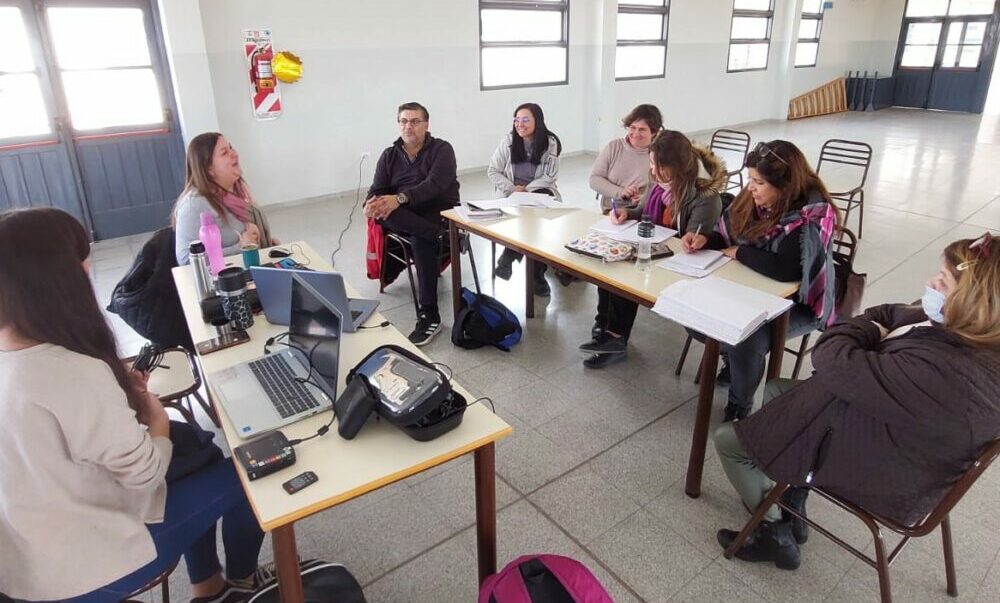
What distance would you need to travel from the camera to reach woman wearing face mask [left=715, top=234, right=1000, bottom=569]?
1292mm

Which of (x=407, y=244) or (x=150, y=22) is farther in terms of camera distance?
(x=150, y=22)

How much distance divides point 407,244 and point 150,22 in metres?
3.24

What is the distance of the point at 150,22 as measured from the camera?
16.0ft

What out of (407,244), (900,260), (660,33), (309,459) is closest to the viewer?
(309,459)

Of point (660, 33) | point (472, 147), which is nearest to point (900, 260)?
point (472, 147)

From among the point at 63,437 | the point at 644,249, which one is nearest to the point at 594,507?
the point at 644,249

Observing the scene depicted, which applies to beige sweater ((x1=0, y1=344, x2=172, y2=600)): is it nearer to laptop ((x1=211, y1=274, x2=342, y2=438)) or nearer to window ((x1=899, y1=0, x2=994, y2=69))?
laptop ((x1=211, y1=274, x2=342, y2=438))

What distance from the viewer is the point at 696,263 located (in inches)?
90.8

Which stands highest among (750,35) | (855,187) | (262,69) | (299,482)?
(750,35)

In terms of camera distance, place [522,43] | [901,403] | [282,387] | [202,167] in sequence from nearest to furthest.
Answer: [901,403] → [282,387] → [202,167] → [522,43]

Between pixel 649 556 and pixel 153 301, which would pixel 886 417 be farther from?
pixel 153 301

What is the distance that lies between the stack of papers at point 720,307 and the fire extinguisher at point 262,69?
4.61 m

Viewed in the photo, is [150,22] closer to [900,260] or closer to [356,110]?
[356,110]

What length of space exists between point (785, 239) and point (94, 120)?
517 cm
